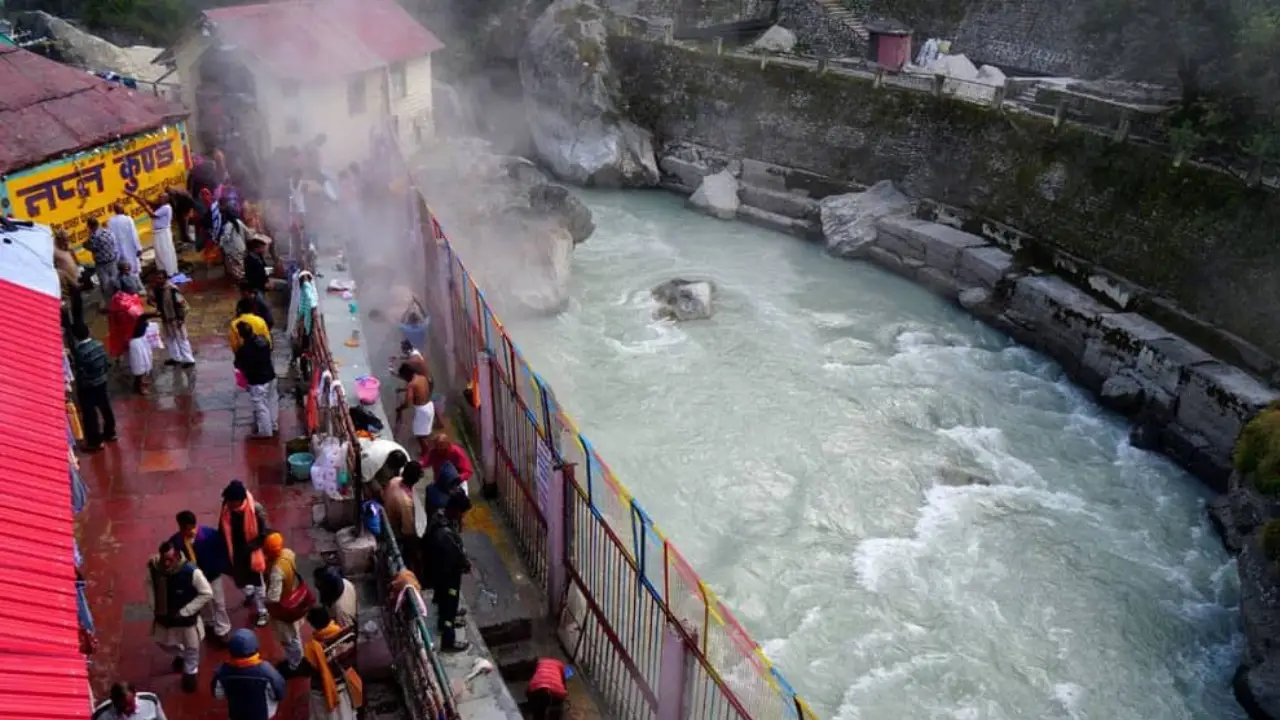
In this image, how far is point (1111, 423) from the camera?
59.1 ft

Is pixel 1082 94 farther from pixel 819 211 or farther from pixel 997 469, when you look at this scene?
pixel 997 469

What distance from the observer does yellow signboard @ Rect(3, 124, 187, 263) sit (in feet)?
40.1

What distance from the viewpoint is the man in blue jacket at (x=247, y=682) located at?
252 inches

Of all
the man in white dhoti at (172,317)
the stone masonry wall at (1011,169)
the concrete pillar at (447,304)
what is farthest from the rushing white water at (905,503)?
the man in white dhoti at (172,317)

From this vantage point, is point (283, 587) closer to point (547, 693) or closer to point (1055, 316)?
point (547, 693)

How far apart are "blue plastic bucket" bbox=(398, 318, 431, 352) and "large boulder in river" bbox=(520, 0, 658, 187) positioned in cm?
1816

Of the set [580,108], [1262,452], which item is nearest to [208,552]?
[1262,452]

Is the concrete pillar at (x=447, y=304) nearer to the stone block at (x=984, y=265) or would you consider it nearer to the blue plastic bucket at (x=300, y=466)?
the blue plastic bucket at (x=300, y=466)

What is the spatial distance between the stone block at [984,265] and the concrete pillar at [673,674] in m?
16.9

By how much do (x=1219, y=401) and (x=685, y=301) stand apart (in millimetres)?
9863

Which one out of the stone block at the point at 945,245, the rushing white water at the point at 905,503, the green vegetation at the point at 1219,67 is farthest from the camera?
the stone block at the point at 945,245

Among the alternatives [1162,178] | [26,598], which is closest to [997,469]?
[1162,178]

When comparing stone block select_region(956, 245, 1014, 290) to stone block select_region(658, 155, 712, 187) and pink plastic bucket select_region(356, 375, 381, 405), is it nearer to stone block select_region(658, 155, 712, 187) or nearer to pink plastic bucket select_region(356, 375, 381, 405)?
stone block select_region(658, 155, 712, 187)

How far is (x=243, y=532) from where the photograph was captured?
745 cm
